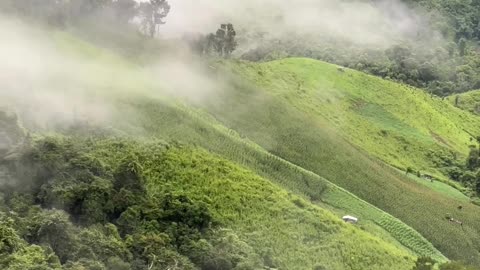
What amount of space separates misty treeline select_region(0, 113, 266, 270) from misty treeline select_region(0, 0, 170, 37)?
35949 mm

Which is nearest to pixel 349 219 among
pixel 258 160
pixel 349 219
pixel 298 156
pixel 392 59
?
pixel 349 219

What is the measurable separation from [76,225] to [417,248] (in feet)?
126

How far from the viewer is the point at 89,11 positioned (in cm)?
11212

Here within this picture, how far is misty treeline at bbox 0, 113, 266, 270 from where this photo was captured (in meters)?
54.2

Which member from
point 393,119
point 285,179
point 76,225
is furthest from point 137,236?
point 393,119

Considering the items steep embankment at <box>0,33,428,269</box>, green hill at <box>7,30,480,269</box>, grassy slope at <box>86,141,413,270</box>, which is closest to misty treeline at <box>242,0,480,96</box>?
green hill at <box>7,30,480,269</box>

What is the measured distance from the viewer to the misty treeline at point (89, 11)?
313ft

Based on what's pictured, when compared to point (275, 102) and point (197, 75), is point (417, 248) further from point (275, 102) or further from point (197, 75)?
point (197, 75)

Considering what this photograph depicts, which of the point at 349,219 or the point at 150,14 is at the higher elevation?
the point at 150,14

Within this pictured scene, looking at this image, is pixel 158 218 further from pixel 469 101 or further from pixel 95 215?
pixel 469 101

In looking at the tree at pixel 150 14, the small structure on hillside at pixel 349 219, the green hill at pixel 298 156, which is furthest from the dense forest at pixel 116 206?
the tree at pixel 150 14

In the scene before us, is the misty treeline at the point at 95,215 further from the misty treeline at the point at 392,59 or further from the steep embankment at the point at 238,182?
the misty treeline at the point at 392,59

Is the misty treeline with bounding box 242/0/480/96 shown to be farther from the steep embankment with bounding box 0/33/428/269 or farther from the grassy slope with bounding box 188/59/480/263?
the steep embankment with bounding box 0/33/428/269

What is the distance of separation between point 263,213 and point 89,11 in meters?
59.5
